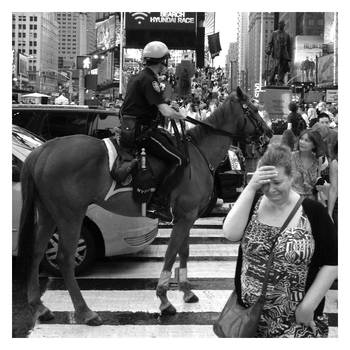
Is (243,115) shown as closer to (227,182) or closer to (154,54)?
(154,54)

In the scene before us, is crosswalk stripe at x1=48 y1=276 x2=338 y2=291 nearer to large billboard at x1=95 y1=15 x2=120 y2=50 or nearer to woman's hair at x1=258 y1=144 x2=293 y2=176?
woman's hair at x1=258 y1=144 x2=293 y2=176

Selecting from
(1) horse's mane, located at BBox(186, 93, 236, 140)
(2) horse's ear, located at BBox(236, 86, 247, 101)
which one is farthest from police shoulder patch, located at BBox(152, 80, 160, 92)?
(2) horse's ear, located at BBox(236, 86, 247, 101)

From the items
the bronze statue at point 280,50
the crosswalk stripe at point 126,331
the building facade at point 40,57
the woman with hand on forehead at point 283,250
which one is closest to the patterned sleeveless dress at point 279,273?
the woman with hand on forehead at point 283,250

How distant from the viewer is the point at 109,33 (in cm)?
9125

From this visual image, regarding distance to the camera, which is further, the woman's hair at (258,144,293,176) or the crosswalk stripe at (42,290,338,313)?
the crosswalk stripe at (42,290,338,313)

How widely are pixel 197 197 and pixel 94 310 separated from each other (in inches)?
65.1

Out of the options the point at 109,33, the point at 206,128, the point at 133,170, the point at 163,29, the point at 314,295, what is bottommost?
the point at 314,295

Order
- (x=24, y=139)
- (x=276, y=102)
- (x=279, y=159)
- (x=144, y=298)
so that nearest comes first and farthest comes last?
(x=279, y=159) < (x=144, y=298) < (x=24, y=139) < (x=276, y=102)

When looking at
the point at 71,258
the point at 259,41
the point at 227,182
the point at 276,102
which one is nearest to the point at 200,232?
the point at 227,182

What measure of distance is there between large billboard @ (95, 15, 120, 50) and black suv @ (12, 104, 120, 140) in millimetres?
72935

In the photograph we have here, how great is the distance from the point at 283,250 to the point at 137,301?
356cm

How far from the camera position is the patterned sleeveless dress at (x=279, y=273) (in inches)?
126

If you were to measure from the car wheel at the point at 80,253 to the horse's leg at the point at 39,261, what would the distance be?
3.22ft

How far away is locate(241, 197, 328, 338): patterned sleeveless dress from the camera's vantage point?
126 inches
